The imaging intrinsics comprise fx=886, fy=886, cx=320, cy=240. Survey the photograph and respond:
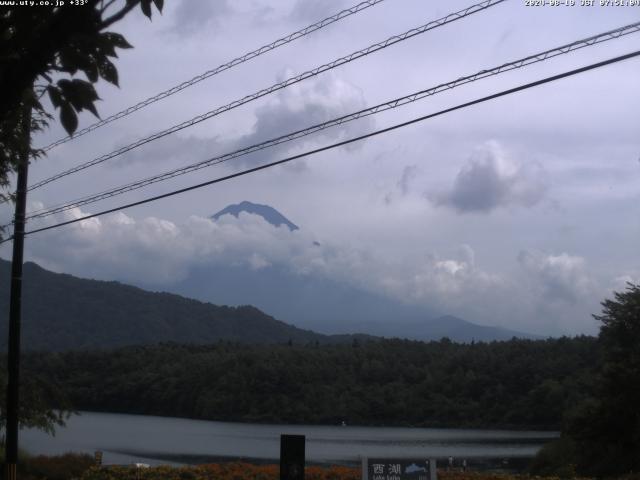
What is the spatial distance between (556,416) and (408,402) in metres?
8.32

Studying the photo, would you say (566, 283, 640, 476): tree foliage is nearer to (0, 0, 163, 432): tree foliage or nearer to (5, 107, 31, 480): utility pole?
(5, 107, 31, 480): utility pole

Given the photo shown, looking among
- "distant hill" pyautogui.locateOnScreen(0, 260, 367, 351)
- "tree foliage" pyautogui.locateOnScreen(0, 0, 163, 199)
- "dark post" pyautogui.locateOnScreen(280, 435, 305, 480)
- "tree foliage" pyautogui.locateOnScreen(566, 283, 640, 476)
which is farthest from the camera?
"distant hill" pyautogui.locateOnScreen(0, 260, 367, 351)

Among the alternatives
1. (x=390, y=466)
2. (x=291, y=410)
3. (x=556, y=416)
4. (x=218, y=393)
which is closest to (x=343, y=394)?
(x=291, y=410)

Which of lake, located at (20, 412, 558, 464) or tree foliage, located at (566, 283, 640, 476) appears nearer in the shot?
tree foliage, located at (566, 283, 640, 476)

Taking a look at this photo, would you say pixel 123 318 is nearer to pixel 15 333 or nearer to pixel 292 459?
pixel 15 333

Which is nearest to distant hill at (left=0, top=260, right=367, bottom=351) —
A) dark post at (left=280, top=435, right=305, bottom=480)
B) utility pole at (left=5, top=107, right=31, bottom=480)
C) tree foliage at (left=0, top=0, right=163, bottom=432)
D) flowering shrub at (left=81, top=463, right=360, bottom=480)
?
flowering shrub at (left=81, top=463, right=360, bottom=480)

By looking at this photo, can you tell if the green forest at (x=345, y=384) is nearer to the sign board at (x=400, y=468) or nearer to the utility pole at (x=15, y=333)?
the utility pole at (x=15, y=333)

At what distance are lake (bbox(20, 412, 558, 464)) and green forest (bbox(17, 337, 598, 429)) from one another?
5.10 ft

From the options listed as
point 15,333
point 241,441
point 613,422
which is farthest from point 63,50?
point 241,441

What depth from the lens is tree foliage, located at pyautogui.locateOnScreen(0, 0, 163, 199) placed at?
430 cm

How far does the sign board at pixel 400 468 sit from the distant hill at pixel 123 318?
91.0 m

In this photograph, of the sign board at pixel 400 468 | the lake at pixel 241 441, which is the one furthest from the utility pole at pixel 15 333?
the lake at pixel 241 441

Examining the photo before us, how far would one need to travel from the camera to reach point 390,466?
1255cm

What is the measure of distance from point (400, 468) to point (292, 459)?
1544 mm
